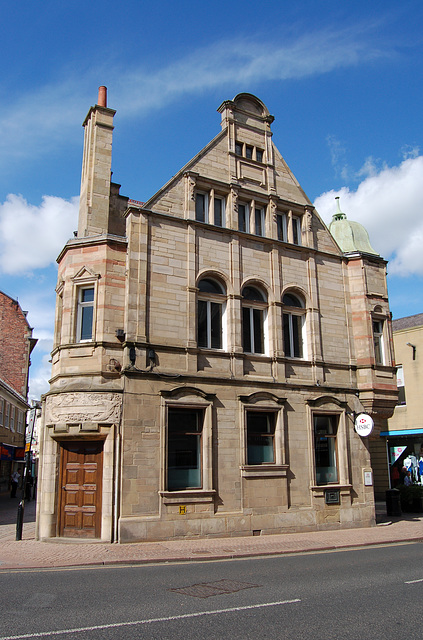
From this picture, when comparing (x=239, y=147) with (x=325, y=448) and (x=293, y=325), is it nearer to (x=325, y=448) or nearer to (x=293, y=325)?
(x=293, y=325)

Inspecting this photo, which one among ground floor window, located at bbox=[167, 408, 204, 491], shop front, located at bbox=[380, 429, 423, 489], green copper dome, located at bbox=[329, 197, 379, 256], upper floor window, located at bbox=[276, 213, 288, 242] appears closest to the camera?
ground floor window, located at bbox=[167, 408, 204, 491]

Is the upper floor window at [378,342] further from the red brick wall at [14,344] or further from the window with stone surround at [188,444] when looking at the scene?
the red brick wall at [14,344]

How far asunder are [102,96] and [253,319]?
9924mm

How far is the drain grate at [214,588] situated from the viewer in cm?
862

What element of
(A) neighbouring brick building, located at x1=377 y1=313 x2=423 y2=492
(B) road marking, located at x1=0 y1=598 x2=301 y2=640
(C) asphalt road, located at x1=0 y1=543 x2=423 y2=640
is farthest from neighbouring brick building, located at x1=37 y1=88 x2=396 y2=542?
(A) neighbouring brick building, located at x1=377 y1=313 x2=423 y2=492

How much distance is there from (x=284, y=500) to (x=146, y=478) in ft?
16.5

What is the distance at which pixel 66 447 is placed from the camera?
Result: 1561 centimetres

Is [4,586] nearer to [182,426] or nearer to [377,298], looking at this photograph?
[182,426]

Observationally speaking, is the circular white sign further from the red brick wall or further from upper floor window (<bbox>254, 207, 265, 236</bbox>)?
the red brick wall

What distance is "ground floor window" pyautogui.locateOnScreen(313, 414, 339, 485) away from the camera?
18797mm

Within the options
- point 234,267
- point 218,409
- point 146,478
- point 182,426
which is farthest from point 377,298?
point 146,478

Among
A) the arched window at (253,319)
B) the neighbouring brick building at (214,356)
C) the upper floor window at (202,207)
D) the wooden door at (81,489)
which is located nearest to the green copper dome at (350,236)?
the neighbouring brick building at (214,356)

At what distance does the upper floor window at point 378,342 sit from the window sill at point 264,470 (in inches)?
247

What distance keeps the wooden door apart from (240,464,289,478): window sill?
465 centimetres
